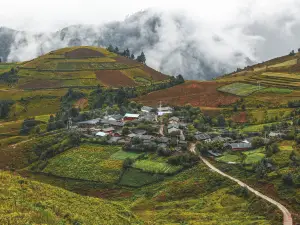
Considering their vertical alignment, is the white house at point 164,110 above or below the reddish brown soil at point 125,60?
below

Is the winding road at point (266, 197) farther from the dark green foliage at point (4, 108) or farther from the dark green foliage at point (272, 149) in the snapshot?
the dark green foliage at point (4, 108)

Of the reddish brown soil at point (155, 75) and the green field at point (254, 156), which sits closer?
the green field at point (254, 156)

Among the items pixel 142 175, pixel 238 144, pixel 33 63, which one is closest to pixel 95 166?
pixel 142 175

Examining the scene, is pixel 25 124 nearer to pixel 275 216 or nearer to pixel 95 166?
pixel 95 166

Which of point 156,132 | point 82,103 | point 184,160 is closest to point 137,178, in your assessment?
point 184,160

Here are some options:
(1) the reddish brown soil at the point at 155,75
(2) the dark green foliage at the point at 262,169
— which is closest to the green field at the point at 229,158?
(2) the dark green foliage at the point at 262,169

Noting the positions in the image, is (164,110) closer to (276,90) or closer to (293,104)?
(293,104)
